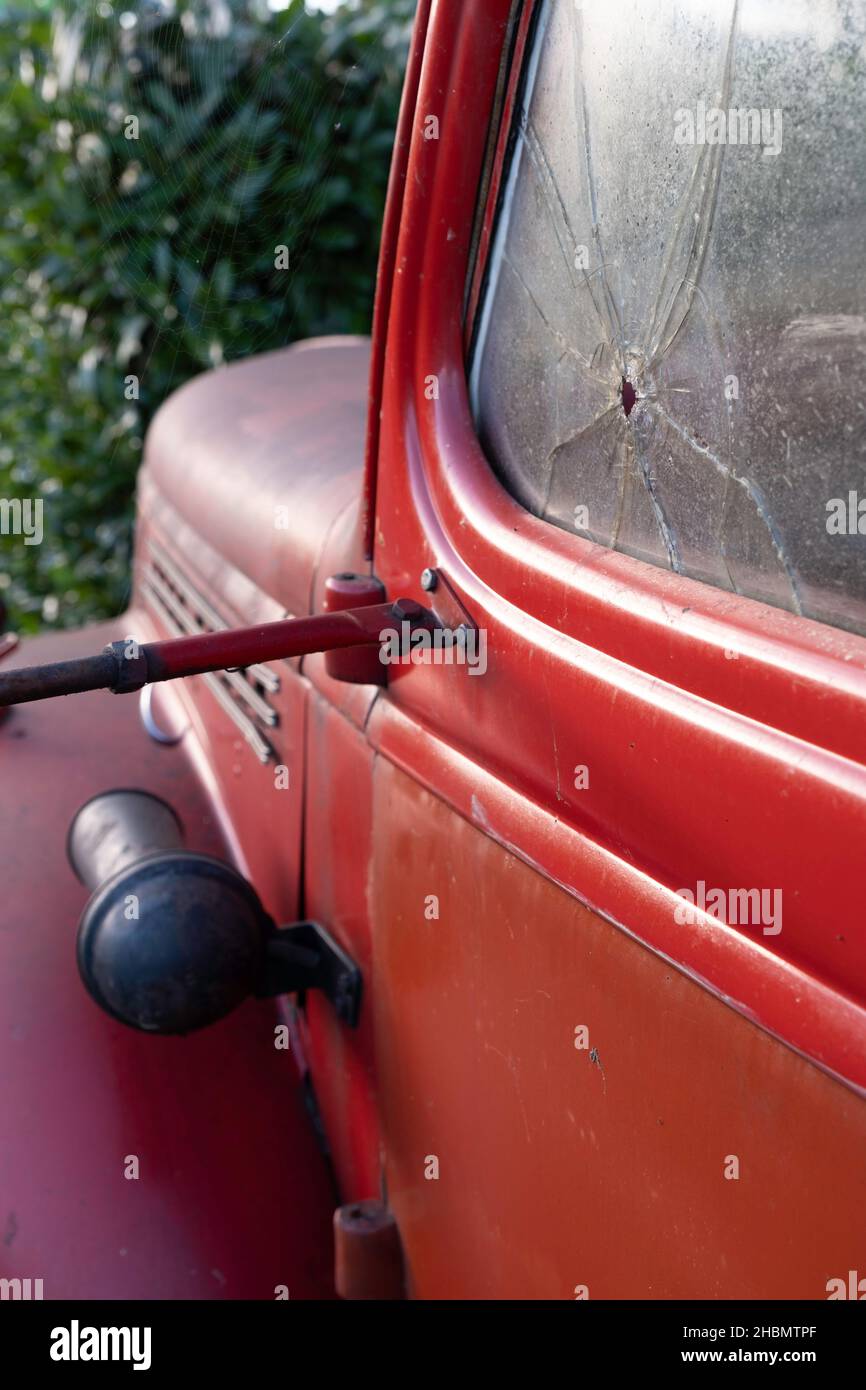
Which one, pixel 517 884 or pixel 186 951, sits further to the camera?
pixel 186 951

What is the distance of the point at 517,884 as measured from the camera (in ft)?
3.72

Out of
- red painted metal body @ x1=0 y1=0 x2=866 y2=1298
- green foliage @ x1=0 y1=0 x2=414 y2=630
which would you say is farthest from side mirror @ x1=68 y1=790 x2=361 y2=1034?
green foliage @ x1=0 y1=0 x2=414 y2=630

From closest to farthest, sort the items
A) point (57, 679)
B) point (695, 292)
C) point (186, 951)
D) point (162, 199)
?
point (695, 292), point (57, 679), point (186, 951), point (162, 199)

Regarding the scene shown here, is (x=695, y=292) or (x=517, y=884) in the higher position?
(x=695, y=292)

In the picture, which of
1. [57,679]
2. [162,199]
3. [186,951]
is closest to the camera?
[57,679]

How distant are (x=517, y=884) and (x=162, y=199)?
3.89 m

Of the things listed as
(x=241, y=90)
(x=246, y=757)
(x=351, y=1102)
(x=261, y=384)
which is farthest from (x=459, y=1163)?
(x=241, y=90)

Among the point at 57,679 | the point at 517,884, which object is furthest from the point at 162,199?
the point at 517,884

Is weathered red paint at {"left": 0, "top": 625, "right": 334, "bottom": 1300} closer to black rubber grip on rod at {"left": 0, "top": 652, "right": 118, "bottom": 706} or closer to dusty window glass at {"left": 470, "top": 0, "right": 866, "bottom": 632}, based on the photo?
black rubber grip on rod at {"left": 0, "top": 652, "right": 118, "bottom": 706}

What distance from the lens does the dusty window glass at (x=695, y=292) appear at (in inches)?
32.4

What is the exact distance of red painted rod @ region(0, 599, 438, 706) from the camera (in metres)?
1.12

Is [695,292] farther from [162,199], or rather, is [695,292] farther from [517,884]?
[162,199]

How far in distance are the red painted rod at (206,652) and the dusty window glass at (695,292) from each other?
19cm

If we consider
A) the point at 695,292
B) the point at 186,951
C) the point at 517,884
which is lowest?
the point at 186,951
